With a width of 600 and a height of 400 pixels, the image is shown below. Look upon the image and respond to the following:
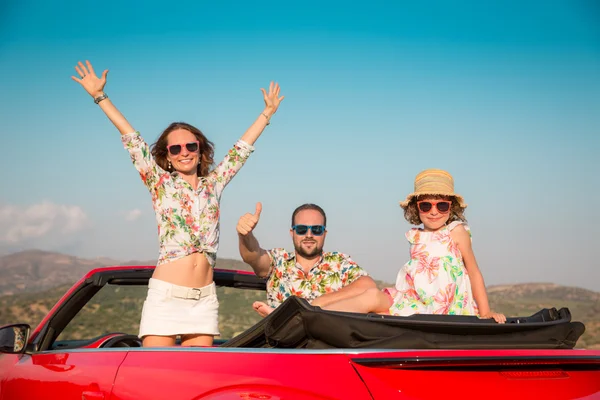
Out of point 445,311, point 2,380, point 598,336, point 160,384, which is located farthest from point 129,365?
point 598,336

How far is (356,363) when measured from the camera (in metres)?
2.49

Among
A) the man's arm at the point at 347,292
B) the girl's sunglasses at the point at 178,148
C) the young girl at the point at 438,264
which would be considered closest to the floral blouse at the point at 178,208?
the girl's sunglasses at the point at 178,148

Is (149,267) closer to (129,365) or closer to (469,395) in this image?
(129,365)

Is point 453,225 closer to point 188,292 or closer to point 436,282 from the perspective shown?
point 436,282

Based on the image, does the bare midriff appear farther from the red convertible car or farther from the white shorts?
the red convertible car

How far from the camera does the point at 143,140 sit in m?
4.42

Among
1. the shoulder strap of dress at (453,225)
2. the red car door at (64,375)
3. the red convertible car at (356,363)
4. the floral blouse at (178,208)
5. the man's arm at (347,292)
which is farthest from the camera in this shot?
the shoulder strap of dress at (453,225)

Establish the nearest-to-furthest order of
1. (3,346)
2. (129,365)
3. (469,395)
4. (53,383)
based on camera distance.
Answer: (469,395), (129,365), (53,383), (3,346)

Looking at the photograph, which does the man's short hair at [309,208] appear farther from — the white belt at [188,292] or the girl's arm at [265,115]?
the white belt at [188,292]

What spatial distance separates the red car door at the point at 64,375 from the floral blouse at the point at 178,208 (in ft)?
2.78

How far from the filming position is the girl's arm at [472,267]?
4.40 m

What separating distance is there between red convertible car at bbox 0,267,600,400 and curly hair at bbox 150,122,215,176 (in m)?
1.53

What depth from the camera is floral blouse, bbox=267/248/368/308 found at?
466 cm

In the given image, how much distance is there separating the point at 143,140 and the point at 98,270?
0.86 metres
